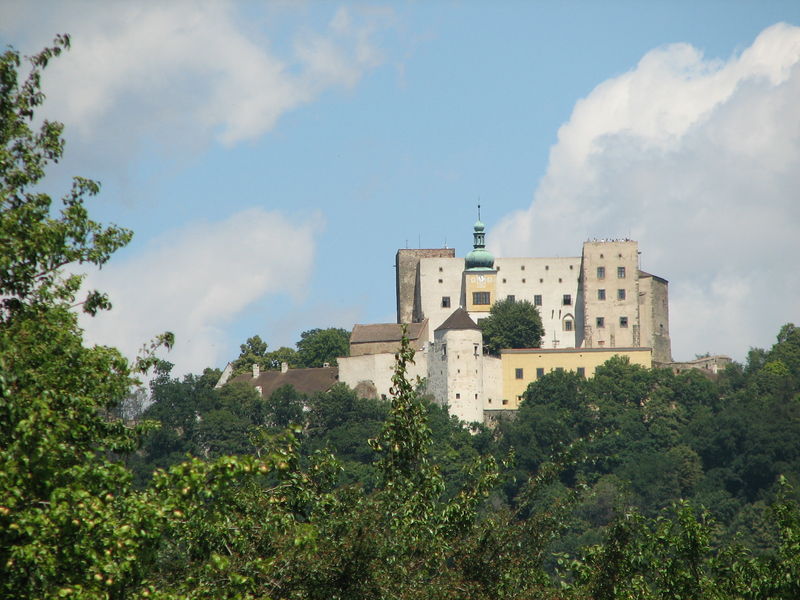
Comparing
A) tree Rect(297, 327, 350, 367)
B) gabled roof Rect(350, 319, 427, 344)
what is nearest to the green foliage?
gabled roof Rect(350, 319, 427, 344)

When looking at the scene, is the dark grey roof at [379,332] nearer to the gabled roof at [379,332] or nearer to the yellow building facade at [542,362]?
the gabled roof at [379,332]

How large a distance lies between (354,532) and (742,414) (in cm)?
7040

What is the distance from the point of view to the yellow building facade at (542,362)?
8619 cm

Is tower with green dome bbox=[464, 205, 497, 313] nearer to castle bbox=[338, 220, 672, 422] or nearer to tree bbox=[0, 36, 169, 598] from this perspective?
castle bbox=[338, 220, 672, 422]

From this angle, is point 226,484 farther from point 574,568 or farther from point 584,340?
point 584,340

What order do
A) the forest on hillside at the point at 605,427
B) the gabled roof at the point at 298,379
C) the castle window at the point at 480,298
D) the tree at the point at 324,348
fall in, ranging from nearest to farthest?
the forest on hillside at the point at 605,427 < the gabled roof at the point at 298,379 < the castle window at the point at 480,298 < the tree at the point at 324,348

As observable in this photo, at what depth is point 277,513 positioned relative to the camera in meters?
17.4

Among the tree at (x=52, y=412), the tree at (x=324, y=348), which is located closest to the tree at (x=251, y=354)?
the tree at (x=324, y=348)

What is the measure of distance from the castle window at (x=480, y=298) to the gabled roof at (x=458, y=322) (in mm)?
3539

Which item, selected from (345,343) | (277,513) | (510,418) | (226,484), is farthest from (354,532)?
(345,343)

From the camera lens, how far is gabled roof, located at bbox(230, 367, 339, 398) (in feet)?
291

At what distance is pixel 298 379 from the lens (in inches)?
3565

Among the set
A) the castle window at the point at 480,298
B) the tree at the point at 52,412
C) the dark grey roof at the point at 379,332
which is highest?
the castle window at the point at 480,298

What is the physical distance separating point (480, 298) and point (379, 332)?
635 cm
